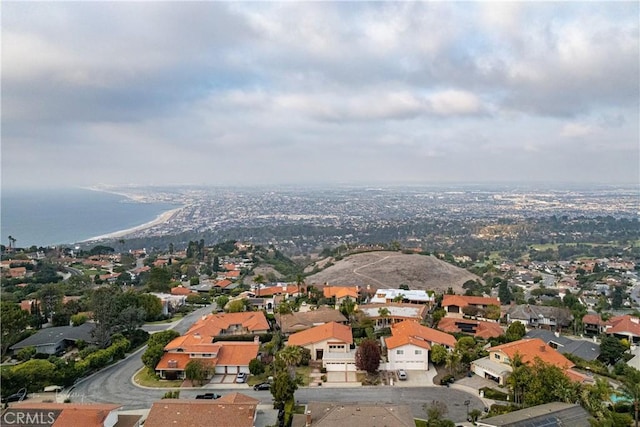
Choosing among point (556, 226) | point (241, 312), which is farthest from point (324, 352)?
point (556, 226)

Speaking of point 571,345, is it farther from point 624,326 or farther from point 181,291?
point 181,291

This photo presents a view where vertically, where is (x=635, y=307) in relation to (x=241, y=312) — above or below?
below

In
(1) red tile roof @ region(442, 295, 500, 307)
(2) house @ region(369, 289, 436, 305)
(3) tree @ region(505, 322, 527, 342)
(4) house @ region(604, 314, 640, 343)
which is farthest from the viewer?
(2) house @ region(369, 289, 436, 305)

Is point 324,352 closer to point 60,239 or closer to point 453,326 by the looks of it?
point 453,326

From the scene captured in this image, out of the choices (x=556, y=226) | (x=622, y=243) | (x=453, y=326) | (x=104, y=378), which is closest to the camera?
(x=104, y=378)

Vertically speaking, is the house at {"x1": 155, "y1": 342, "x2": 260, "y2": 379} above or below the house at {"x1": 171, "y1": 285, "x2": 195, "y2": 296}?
above

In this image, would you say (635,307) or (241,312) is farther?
(635,307)

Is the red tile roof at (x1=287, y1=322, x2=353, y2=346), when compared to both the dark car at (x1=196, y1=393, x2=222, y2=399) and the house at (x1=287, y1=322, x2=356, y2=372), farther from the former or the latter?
the dark car at (x1=196, y1=393, x2=222, y2=399)

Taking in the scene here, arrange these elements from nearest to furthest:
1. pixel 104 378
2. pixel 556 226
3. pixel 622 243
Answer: pixel 104 378
pixel 622 243
pixel 556 226

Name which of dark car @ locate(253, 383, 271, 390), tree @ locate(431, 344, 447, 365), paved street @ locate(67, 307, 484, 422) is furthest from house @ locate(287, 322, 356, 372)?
tree @ locate(431, 344, 447, 365)
